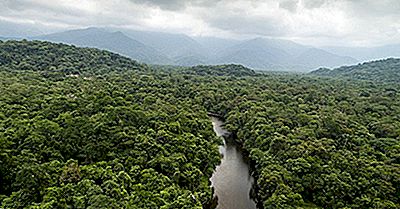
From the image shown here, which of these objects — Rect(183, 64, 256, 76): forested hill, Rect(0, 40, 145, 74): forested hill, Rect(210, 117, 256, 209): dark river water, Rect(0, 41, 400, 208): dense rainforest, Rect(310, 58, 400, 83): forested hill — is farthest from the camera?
Rect(310, 58, 400, 83): forested hill

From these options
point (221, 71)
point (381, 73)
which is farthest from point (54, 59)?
point (381, 73)

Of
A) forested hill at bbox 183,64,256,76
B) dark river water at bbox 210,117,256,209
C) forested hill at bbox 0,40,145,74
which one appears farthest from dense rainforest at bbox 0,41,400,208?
forested hill at bbox 183,64,256,76

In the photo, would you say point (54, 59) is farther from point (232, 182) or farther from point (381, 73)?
point (381, 73)

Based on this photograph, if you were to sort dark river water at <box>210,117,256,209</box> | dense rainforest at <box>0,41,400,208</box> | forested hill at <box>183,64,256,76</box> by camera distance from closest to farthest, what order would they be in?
dense rainforest at <box>0,41,400,208</box> < dark river water at <box>210,117,256,209</box> < forested hill at <box>183,64,256,76</box>

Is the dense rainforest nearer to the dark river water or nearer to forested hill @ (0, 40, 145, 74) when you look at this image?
the dark river water

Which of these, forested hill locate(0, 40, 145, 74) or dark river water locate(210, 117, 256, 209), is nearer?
dark river water locate(210, 117, 256, 209)

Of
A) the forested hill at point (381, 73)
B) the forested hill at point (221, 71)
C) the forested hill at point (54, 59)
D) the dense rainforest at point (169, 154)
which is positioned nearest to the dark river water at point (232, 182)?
the dense rainforest at point (169, 154)

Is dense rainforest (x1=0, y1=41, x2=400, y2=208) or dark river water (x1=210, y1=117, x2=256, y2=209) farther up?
dense rainforest (x1=0, y1=41, x2=400, y2=208)
